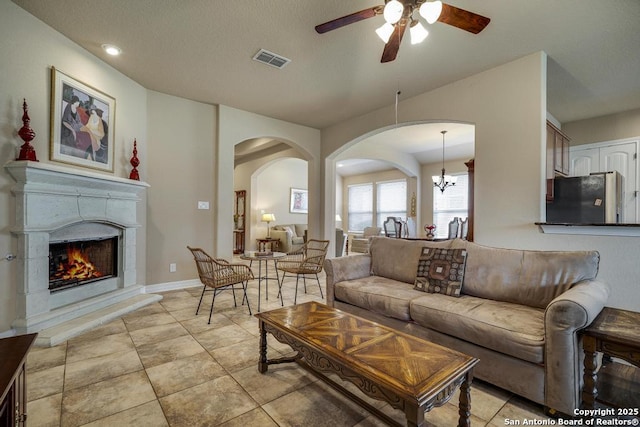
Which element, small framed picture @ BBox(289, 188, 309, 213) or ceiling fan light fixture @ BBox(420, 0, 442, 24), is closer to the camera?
ceiling fan light fixture @ BBox(420, 0, 442, 24)

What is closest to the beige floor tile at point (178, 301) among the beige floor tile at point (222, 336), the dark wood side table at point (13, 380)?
the beige floor tile at point (222, 336)

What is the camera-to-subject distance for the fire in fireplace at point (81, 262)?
9.71 ft

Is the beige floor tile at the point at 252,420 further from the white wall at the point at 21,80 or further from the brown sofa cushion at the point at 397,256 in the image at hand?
the white wall at the point at 21,80

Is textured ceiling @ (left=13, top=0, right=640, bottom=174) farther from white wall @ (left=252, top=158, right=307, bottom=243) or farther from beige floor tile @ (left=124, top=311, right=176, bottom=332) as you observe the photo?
white wall @ (left=252, top=158, right=307, bottom=243)

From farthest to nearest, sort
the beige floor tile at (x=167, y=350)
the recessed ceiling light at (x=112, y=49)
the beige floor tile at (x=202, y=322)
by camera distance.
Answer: the recessed ceiling light at (x=112, y=49)
the beige floor tile at (x=202, y=322)
the beige floor tile at (x=167, y=350)

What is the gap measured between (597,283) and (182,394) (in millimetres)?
2873

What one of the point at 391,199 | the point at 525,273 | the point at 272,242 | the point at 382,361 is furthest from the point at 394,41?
the point at 391,199

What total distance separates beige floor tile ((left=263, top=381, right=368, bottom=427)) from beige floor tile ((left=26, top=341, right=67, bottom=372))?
1784mm

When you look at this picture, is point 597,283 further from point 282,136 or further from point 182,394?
point 282,136

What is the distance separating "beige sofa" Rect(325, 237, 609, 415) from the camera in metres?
1.58

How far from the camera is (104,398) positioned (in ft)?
5.88

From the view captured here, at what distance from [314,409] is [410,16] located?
2663mm

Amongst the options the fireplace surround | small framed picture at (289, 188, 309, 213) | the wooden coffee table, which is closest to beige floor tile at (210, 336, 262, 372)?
the wooden coffee table

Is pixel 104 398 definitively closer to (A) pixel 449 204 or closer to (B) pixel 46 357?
(B) pixel 46 357
